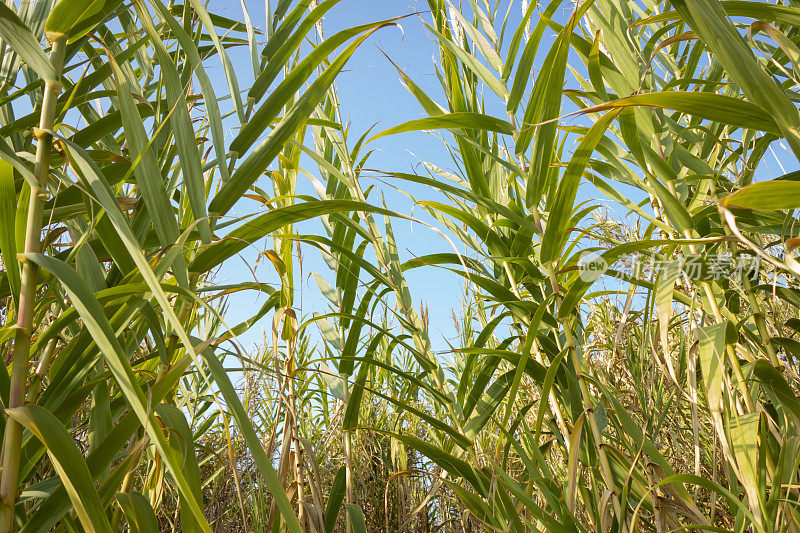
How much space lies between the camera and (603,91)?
2.70 feet

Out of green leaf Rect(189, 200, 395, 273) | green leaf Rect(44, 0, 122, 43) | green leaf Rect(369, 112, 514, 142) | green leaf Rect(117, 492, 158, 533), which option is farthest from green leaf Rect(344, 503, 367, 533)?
green leaf Rect(44, 0, 122, 43)

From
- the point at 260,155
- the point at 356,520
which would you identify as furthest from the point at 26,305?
the point at 356,520

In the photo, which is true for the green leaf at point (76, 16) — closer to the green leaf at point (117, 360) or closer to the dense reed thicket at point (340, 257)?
the dense reed thicket at point (340, 257)

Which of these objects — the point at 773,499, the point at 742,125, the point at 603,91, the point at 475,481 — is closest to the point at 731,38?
the point at 742,125

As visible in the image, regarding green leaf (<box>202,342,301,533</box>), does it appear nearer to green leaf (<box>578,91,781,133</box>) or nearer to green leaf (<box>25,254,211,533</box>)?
green leaf (<box>25,254,211,533</box>)

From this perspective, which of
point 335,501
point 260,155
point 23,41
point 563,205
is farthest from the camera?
point 335,501

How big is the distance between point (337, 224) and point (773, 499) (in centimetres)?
79

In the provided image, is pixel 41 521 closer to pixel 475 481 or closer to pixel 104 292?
pixel 104 292

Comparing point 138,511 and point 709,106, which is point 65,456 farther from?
point 709,106

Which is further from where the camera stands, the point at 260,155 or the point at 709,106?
the point at 260,155

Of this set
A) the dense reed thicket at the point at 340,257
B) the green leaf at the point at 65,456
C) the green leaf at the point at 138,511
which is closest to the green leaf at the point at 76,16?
the dense reed thicket at the point at 340,257

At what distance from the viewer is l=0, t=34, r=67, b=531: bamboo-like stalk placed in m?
0.43

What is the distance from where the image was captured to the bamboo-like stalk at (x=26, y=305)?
16.7 inches

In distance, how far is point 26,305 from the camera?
1.55 feet
